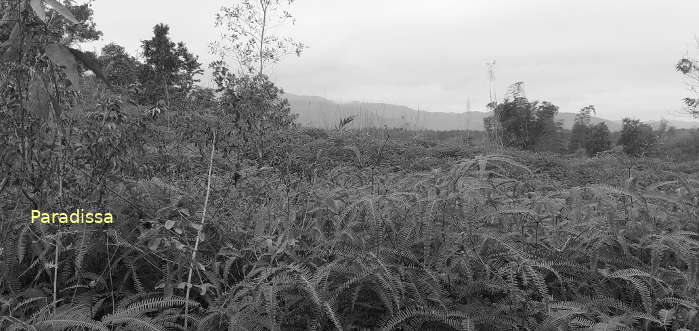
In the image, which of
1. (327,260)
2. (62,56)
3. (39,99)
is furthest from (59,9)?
(327,260)

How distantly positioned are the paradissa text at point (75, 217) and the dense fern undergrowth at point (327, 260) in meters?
A: 0.04

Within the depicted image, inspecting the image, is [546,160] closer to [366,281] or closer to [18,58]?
[366,281]

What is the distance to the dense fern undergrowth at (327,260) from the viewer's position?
168 centimetres

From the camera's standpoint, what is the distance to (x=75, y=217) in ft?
6.51

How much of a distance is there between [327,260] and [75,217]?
110 cm

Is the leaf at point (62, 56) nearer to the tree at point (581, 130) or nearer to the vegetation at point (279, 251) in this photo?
the vegetation at point (279, 251)

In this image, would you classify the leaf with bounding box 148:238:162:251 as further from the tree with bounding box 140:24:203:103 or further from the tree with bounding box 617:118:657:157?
the tree with bounding box 617:118:657:157

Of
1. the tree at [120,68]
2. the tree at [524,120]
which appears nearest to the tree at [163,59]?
the tree at [120,68]

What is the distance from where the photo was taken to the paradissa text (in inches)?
75.1

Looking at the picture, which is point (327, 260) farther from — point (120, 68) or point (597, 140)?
point (597, 140)

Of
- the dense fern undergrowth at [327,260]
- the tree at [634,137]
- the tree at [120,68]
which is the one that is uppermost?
the tree at [120,68]

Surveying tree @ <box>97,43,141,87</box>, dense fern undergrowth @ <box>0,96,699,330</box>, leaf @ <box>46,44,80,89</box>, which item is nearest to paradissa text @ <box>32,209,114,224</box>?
dense fern undergrowth @ <box>0,96,699,330</box>

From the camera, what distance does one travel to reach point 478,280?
1828 millimetres

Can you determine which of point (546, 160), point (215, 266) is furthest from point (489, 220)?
point (546, 160)
